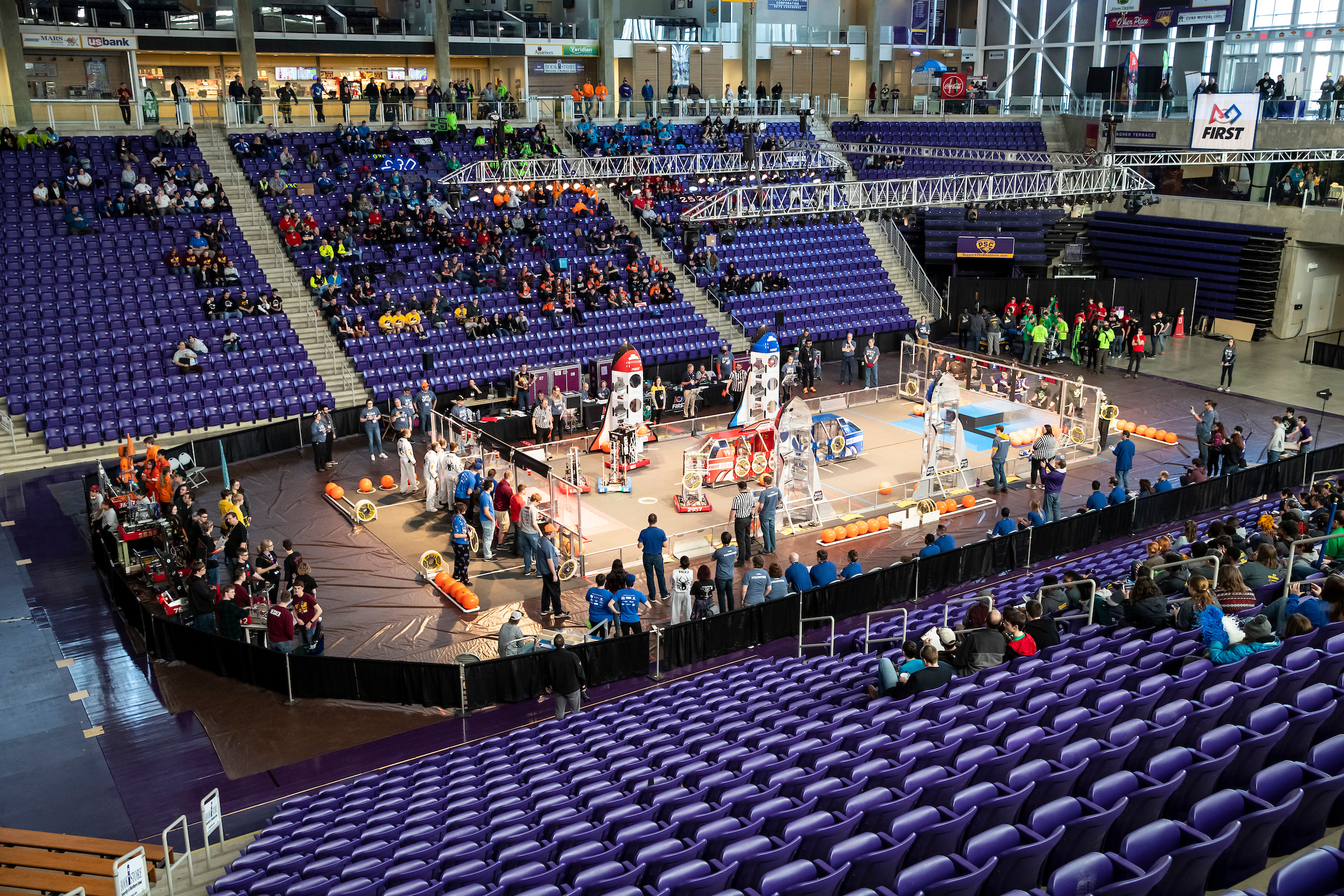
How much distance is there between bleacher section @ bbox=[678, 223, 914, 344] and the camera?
3503cm

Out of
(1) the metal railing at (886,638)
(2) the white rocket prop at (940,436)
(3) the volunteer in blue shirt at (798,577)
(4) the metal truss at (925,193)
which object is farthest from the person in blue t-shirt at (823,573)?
(4) the metal truss at (925,193)

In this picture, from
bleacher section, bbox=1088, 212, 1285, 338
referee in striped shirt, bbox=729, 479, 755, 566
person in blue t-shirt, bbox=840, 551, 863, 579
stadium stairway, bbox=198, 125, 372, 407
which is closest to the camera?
person in blue t-shirt, bbox=840, 551, 863, 579

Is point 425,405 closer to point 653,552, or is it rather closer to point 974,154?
point 653,552

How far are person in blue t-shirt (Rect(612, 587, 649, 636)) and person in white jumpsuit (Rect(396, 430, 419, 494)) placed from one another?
917cm

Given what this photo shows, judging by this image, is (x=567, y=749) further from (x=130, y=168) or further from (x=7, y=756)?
(x=130, y=168)

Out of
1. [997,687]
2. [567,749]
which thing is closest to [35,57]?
[567,749]

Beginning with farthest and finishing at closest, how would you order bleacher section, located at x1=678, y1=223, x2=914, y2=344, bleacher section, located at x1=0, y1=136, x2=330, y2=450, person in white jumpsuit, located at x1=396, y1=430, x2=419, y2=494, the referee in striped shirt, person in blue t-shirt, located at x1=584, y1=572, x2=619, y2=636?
bleacher section, located at x1=678, y1=223, x2=914, y2=344, bleacher section, located at x1=0, y1=136, x2=330, y2=450, person in white jumpsuit, located at x1=396, y1=430, x2=419, y2=494, the referee in striped shirt, person in blue t-shirt, located at x1=584, y1=572, x2=619, y2=636

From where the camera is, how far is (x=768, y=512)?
762 inches

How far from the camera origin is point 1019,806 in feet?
24.0

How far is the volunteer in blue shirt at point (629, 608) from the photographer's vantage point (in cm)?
1516

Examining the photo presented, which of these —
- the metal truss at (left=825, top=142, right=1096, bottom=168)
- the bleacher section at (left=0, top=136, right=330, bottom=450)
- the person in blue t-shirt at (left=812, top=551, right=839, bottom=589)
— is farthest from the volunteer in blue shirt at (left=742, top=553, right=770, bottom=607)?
the metal truss at (left=825, top=142, right=1096, bottom=168)

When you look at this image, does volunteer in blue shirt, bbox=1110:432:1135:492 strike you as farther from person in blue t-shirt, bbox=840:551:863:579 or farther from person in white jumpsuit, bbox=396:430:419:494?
person in white jumpsuit, bbox=396:430:419:494

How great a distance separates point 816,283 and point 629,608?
78.0 ft

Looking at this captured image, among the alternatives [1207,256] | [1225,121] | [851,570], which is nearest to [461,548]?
[851,570]
